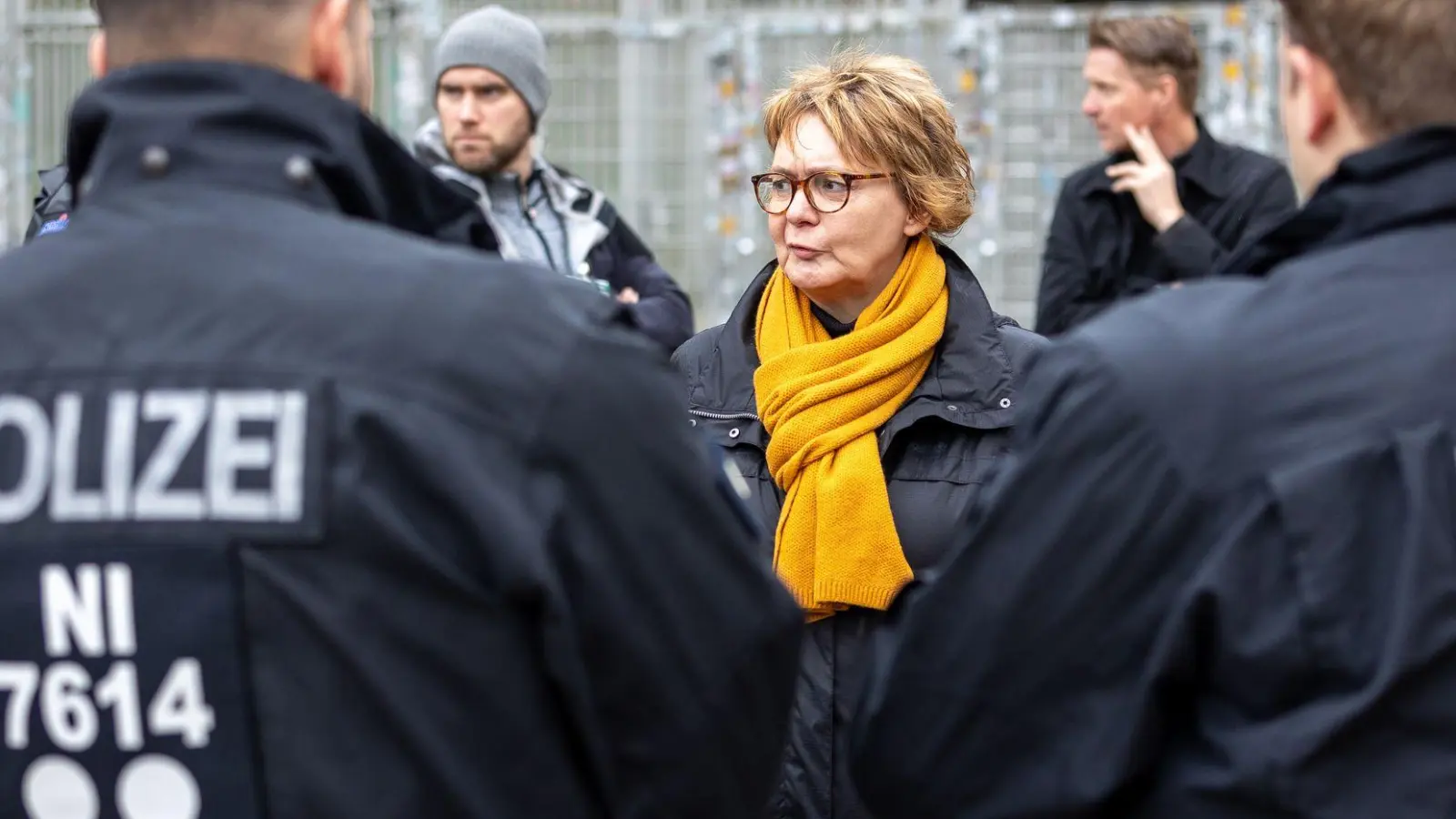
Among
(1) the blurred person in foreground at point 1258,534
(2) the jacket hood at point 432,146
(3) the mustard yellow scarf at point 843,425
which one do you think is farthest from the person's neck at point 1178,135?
(1) the blurred person in foreground at point 1258,534

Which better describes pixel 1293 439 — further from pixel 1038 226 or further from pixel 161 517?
pixel 1038 226

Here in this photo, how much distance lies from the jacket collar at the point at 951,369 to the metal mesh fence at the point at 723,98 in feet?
14.8

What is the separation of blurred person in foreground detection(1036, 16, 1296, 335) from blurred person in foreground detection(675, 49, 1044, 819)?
243cm

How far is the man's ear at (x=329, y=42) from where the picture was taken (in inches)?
77.9

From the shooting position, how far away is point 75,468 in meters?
1.83

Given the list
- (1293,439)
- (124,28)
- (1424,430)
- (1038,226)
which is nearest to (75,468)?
(124,28)

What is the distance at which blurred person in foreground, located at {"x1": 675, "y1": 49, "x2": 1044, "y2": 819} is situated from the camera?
312 cm

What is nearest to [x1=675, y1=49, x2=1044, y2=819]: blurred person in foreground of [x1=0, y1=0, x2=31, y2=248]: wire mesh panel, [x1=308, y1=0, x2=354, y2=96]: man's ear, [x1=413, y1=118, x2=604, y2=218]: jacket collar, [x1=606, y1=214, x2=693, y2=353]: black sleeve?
[x1=308, y1=0, x2=354, y2=96]: man's ear

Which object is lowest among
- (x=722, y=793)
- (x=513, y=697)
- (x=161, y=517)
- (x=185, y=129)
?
(x=722, y=793)

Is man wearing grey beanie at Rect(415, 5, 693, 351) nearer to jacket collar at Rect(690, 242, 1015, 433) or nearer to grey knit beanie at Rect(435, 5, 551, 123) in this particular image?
grey knit beanie at Rect(435, 5, 551, 123)

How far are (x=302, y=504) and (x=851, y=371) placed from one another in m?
1.63

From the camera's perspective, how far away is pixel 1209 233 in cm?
581

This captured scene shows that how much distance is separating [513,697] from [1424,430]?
3.08ft

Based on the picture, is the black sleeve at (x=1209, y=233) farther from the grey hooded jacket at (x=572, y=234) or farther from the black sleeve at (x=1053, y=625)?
the black sleeve at (x=1053, y=625)
